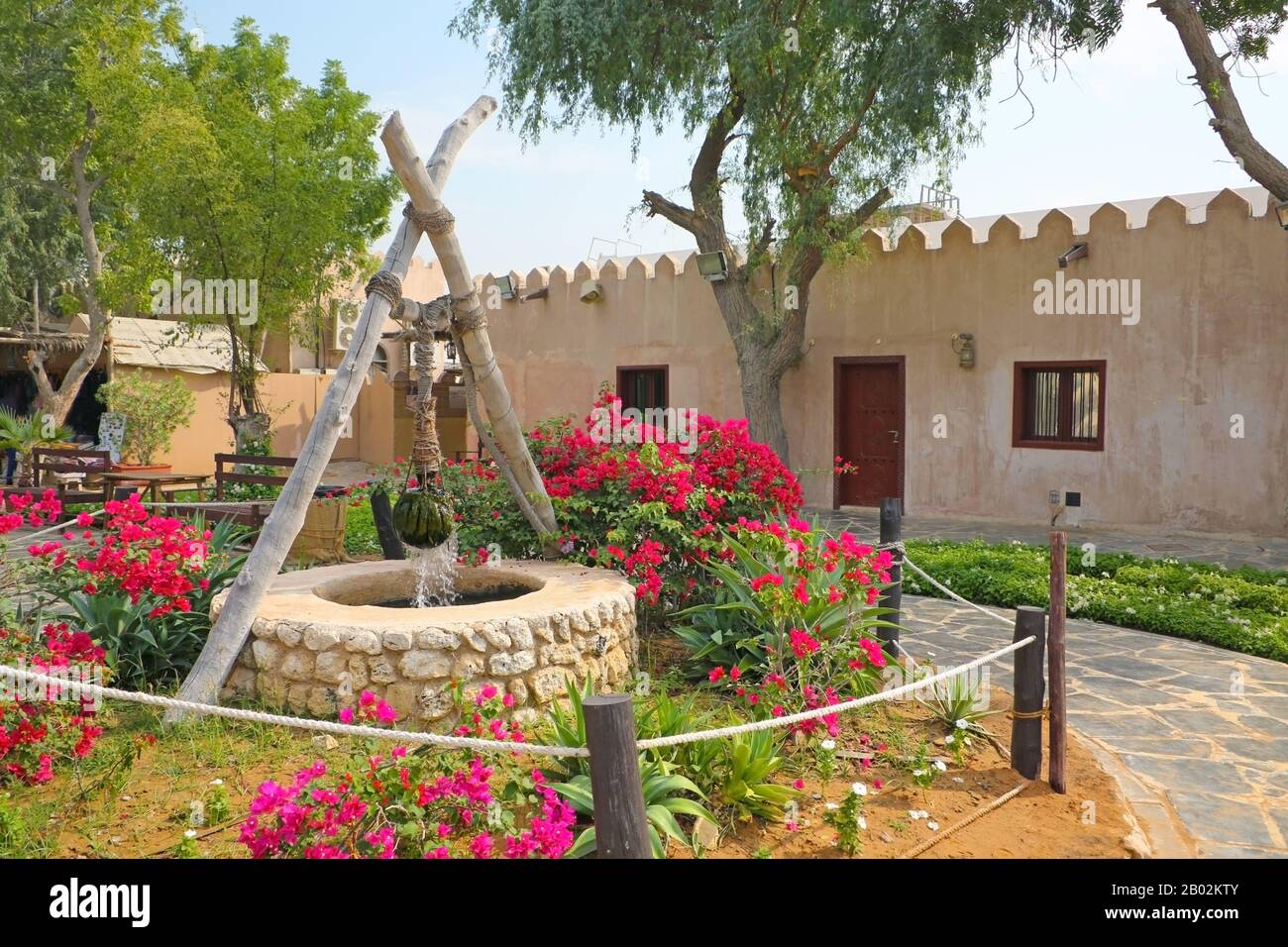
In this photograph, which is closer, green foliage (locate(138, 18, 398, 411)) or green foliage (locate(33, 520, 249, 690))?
green foliage (locate(33, 520, 249, 690))

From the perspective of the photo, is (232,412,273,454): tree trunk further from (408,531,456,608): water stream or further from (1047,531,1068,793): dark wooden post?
(1047,531,1068,793): dark wooden post

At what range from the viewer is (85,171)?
18844 mm

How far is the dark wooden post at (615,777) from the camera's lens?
2.65 m

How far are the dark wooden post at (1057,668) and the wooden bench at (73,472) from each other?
10.7 metres

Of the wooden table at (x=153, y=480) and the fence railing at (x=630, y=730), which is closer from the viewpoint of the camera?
the fence railing at (x=630, y=730)

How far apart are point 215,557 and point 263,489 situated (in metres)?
6.71

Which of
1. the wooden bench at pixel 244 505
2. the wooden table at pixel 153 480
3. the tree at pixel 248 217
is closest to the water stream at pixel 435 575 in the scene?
the wooden bench at pixel 244 505

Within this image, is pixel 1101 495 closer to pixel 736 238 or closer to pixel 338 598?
pixel 736 238

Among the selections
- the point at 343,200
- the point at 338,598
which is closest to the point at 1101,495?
the point at 338,598

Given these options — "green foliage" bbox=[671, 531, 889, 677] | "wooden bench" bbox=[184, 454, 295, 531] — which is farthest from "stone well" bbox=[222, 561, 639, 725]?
"wooden bench" bbox=[184, 454, 295, 531]

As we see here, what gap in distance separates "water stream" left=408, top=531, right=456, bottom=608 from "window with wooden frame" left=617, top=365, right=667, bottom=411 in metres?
11.0

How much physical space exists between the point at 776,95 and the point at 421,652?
397 inches

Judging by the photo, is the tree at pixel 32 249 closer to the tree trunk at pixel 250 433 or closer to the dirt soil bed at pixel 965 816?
the tree trunk at pixel 250 433

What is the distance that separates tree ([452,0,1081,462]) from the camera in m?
11.8
